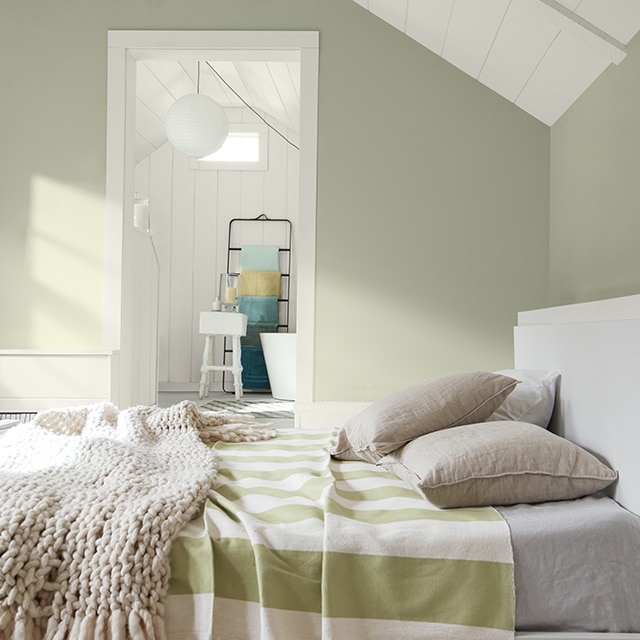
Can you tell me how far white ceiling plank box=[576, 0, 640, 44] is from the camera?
2.45m

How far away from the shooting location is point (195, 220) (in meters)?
6.87

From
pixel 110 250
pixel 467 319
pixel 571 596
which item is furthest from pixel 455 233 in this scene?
pixel 571 596

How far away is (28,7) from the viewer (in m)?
4.14

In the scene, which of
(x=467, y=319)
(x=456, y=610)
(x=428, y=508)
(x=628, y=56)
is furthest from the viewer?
(x=467, y=319)

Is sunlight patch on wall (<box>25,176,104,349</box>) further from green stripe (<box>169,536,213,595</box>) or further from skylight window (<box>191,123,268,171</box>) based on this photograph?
green stripe (<box>169,536,213,595</box>)

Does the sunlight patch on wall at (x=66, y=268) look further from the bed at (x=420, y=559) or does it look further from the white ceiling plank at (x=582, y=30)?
the bed at (x=420, y=559)

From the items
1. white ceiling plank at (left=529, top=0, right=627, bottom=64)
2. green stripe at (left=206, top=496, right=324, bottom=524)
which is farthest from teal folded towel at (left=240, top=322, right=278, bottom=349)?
green stripe at (left=206, top=496, right=324, bottom=524)

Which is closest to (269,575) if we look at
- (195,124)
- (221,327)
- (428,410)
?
(428,410)

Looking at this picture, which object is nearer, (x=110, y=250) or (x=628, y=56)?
(x=628, y=56)

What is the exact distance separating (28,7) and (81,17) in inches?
11.6

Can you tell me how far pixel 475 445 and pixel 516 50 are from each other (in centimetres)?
254

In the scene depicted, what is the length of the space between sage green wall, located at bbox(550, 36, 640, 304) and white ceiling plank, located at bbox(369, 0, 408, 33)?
969 millimetres

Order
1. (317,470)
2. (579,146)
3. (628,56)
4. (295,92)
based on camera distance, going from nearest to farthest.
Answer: (317,470) → (628,56) → (579,146) → (295,92)

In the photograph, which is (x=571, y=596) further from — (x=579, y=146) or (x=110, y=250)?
(x=110, y=250)
